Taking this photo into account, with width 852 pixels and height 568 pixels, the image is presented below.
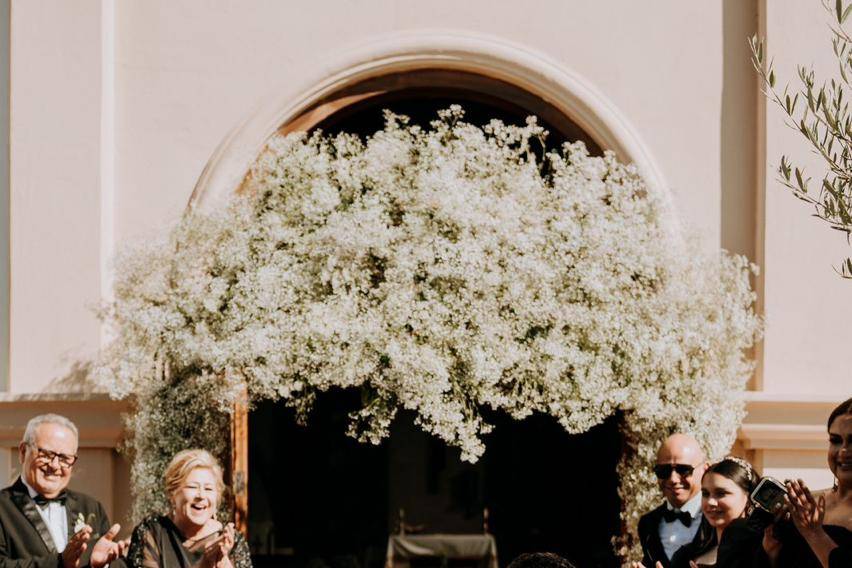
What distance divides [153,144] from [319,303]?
5.66ft

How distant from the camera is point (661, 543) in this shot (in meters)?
5.59

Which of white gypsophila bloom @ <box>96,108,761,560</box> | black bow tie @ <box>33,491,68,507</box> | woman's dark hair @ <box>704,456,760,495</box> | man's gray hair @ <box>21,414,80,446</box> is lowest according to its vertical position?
black bow tie @ <box>33,491,68,507</box>

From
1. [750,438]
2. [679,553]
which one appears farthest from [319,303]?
[750,438]

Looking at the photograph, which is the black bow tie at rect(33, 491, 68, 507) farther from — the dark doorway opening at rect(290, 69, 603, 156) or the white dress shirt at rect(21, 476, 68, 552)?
the dark doorway opening at rect(290, 69, 603, 156)

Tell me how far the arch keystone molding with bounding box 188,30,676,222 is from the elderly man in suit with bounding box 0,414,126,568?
1.90 metres

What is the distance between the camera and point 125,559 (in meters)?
5.32

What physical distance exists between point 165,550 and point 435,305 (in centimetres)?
→ 159

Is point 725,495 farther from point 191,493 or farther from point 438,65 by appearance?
point 438,65

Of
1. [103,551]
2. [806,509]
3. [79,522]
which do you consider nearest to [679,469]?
[806,509]

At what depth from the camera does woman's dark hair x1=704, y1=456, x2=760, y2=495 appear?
505 cm

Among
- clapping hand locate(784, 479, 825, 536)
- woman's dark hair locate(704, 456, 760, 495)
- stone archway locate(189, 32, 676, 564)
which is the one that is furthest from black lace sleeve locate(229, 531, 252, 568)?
stone archway locate(189, 32, 676, 564)

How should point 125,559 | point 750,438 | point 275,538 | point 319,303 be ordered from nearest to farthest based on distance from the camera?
point 125,559 → point 319,303 → point 750,438 → point 275,538

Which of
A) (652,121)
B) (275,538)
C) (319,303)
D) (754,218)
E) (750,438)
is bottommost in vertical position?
(275,538)

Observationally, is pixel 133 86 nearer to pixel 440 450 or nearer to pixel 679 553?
pixel 440 450
